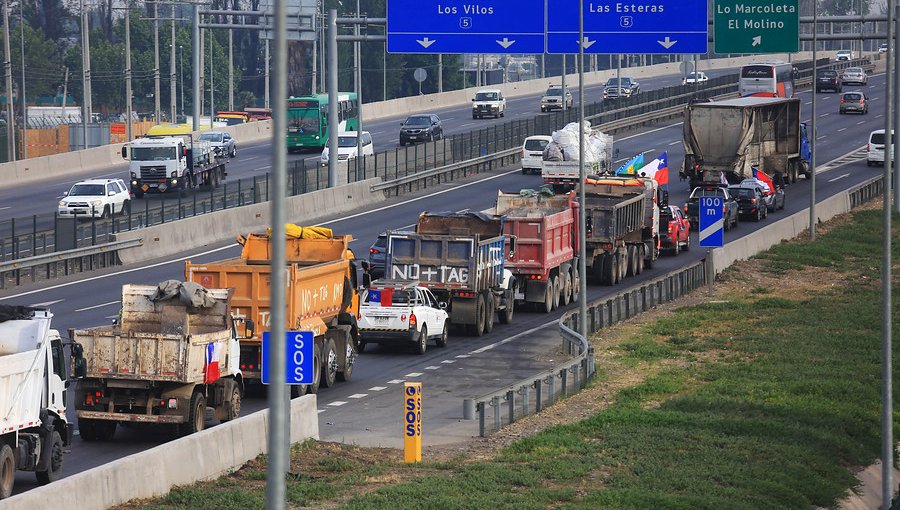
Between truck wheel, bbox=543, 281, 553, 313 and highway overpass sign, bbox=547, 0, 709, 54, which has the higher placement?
highway overpass sign, bbox=547, 0, 709, 54

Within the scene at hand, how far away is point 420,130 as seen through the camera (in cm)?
8544

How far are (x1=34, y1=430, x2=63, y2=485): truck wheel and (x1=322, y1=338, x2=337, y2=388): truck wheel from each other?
32.3ft

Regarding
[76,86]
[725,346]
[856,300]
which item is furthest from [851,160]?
[76,86]

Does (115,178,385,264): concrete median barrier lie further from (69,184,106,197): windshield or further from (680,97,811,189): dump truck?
(680,97,811,189): dump truck

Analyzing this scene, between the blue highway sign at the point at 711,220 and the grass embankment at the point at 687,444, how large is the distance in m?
2.03

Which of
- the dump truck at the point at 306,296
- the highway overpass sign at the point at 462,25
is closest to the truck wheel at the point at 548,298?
the dump truck at the point at 306,296

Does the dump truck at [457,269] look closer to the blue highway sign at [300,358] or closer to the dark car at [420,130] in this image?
the blue highway sign at [300,358]

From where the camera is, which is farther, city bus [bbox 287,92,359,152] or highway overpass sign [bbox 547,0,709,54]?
city bus [bbox 287,92,359,152]

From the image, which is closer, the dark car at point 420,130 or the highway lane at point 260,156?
the highway lane at point 260,156

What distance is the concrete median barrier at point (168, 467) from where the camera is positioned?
17.4 metres

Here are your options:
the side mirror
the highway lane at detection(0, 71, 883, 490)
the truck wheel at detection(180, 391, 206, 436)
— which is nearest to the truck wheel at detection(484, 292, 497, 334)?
the highway lane at detection(0, 71, 883, 490)

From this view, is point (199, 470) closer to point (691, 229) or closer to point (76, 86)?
point (691, 229)

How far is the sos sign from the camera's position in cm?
2314

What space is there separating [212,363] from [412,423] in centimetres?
389
